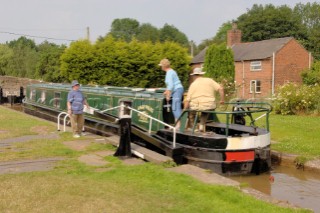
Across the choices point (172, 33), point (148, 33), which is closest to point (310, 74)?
point (148, 33)

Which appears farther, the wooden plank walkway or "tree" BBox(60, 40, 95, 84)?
"tree" BBox(60, 40, 95, 84)

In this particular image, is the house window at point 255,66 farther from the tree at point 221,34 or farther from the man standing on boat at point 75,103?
the tree at point 221,34

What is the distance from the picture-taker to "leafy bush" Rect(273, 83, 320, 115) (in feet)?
52.4

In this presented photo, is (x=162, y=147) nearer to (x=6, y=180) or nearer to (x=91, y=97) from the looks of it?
(x=6, y=180)

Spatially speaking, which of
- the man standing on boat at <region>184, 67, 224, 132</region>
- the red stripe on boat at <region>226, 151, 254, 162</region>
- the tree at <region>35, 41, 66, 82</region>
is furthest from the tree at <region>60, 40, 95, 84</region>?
the tree at <region>35, 41, 66, 82</region>

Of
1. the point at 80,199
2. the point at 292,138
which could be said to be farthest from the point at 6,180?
the point at 292,138

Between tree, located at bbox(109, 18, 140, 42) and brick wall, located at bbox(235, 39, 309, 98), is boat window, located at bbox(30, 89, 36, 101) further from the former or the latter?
tree, located at bbox(109, 18, 140, 42)

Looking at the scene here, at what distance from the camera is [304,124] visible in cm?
1313

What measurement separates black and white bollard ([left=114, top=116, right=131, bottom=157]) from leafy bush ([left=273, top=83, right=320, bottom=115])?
10399 millimetres

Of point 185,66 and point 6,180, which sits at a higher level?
point 185,66

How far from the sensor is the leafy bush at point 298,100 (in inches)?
629

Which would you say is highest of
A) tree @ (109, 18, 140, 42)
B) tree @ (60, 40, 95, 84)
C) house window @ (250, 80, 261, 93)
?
tree @ (109, 18, 140, 42)

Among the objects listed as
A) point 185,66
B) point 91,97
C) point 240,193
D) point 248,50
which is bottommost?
point 240,193

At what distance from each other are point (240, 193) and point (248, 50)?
1331 inches
